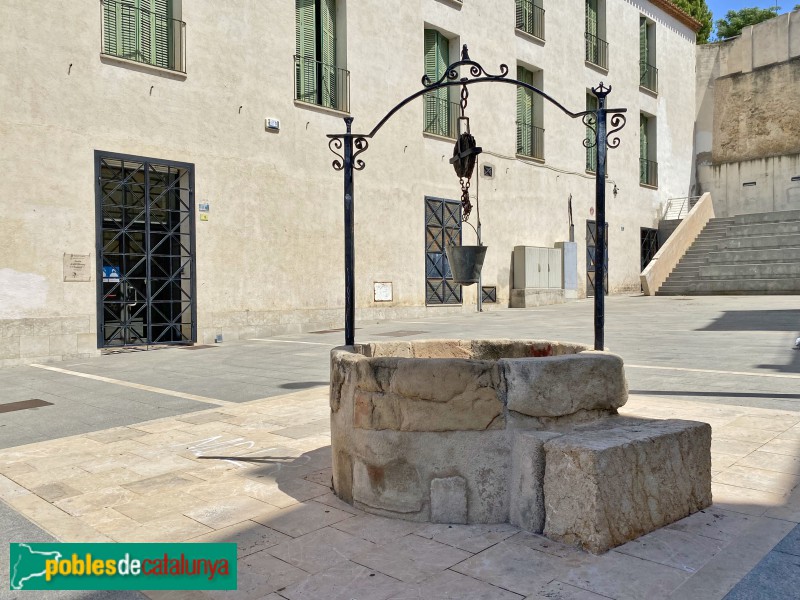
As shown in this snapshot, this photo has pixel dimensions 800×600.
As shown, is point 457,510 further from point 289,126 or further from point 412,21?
point 412,21

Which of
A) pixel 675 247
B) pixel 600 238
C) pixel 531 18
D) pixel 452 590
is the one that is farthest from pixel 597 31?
pixel 452 590

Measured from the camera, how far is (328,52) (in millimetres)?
15219

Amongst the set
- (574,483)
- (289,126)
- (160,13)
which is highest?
(160,13)

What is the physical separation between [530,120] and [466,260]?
17.1m

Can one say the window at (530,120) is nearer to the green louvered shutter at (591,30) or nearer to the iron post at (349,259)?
the green louvered shutter at (591,30)

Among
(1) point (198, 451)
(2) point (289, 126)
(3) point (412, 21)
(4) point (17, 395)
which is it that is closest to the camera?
(1) point (198, 451)

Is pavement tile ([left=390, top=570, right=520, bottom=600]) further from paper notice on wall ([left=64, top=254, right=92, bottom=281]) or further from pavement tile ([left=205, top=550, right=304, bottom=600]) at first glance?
paper notice on wall ([left=64, top=254, right=92, bottom=281])

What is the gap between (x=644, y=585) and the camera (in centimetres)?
275

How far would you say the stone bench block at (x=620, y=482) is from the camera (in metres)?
3.13

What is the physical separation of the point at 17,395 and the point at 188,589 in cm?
592

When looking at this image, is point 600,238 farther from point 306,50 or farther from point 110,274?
point 306,50

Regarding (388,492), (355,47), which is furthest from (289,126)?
(388,492)

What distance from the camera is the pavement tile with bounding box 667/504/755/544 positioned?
3.27 metres

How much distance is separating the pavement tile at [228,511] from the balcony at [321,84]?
1174 centimetres
